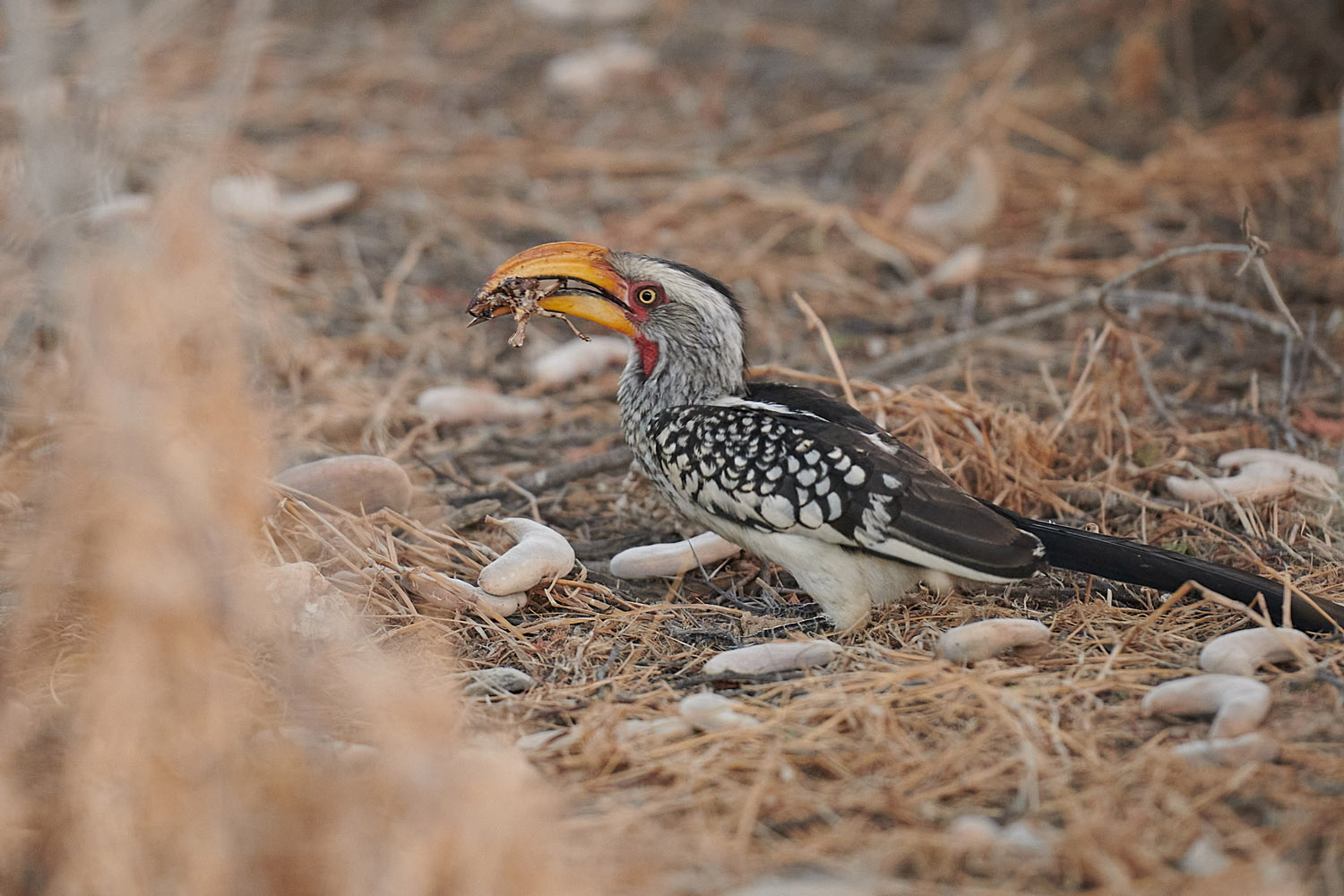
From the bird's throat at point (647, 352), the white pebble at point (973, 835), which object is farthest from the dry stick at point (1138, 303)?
the white pebble at point (973, 835)

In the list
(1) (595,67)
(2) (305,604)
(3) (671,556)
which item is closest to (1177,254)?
(3) (671,556)

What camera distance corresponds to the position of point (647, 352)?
112 inches

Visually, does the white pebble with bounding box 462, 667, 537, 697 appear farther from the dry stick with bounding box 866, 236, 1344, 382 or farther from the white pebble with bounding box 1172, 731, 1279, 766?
the dry stick with bounding box 866, 236, 1344, 382

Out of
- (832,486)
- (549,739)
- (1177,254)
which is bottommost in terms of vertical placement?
(549,739)

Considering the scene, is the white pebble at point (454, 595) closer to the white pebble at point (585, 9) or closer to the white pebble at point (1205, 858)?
the white pebble at point (1205, 858)

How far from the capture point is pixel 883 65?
21.7ft

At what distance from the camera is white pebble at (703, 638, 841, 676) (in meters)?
2.22

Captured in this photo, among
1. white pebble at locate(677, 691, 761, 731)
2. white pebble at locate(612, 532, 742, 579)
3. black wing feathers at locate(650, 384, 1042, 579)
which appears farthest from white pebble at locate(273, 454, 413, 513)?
white pebble at locate(677, 691, 761, 731)

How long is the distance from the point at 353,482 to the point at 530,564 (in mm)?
500

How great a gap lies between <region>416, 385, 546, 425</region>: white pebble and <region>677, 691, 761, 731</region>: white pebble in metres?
Answer: 1.73

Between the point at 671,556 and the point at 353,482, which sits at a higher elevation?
the point at 353,482

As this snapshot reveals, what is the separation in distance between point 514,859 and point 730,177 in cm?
416

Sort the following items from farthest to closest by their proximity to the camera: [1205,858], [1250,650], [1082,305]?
[1082,305] < [1250,650] < [1205,858]

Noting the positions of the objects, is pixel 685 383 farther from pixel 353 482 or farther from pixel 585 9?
pixel 585 9
